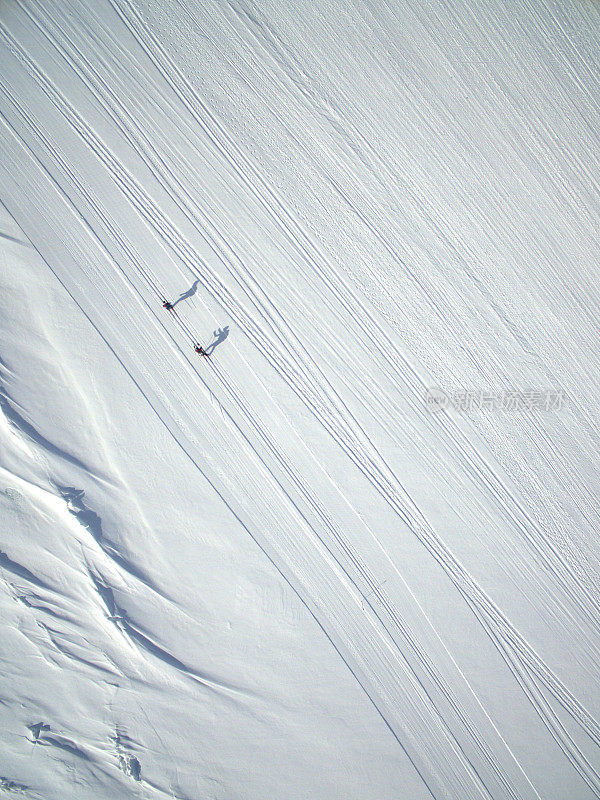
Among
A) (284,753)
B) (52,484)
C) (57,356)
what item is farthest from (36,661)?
(57,356)

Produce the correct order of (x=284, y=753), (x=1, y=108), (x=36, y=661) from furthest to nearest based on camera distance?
(x=1, y=108) → (x=284, y=753) → (x=36, y=661)

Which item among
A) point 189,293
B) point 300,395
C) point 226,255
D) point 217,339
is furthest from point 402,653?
point 226,255

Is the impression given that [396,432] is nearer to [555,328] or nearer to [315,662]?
[555,328]

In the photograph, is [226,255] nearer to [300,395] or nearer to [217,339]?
[217,339]

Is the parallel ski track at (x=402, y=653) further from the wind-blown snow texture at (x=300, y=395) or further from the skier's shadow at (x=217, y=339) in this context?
the skier's shadow at (x=217, y=339)

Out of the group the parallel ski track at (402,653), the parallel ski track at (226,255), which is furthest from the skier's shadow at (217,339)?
the parallel ski track at (226,255)
